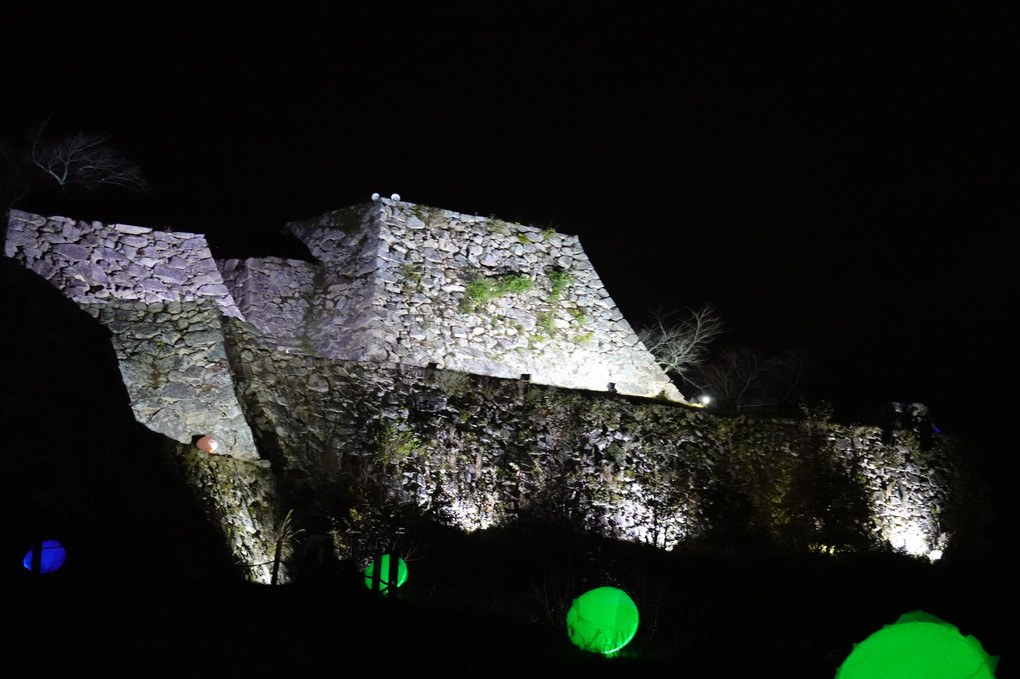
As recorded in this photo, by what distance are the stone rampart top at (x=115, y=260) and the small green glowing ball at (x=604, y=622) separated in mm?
8297

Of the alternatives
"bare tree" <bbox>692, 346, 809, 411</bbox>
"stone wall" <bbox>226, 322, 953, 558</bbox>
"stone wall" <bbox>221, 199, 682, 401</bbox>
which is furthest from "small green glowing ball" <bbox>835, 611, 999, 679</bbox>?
"bare tree" <bbox>692, 346, 809, 411</bbox>

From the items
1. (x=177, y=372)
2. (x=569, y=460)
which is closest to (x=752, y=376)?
(x=569, y=460)

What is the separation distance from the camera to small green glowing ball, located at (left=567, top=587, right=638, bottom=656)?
6418mm

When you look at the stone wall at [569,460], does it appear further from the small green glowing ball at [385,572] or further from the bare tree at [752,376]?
the bare tree at [752,376]

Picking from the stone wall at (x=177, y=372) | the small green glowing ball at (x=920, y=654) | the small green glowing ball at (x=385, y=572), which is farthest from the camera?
the stone wall at (x=177, y=372)

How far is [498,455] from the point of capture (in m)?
12.5

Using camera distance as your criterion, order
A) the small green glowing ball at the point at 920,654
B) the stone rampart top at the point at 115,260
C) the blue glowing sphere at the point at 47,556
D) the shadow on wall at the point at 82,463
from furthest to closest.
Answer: the stone rampart top at the point at 115,260
the shadow on wall at the point at 82,463
the blue glowing sphere at the point at 47,556
the small green glowing ball at the point at 920,654

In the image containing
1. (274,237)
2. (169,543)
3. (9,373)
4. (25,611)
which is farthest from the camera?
(274,237)

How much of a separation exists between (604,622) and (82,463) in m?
6.24

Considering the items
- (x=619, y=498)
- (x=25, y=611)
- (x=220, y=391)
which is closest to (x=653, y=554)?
(x=619, y=498)

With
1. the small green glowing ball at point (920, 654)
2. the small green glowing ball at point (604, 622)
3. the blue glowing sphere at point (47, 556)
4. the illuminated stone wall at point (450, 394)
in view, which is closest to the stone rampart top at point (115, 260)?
the illuminated stone wall at point (450, 394)

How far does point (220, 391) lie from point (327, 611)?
5.68 metres

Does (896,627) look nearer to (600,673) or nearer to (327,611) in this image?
(600,673)

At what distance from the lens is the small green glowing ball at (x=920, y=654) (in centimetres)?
454
